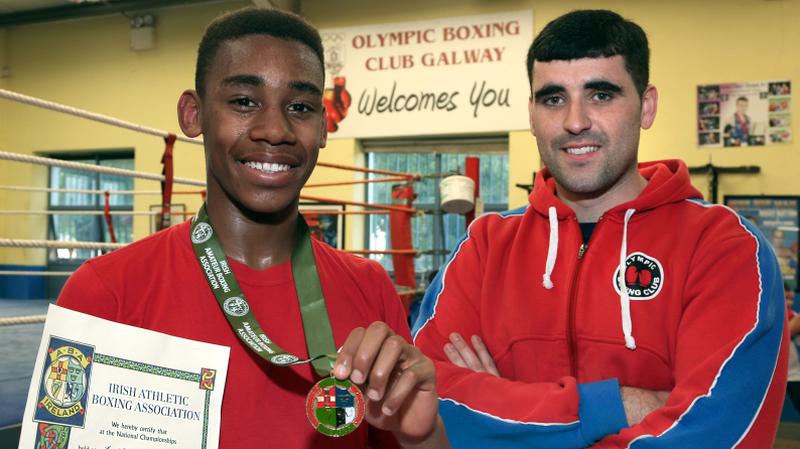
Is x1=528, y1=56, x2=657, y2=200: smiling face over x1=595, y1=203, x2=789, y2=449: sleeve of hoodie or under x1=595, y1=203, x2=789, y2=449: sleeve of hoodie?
over

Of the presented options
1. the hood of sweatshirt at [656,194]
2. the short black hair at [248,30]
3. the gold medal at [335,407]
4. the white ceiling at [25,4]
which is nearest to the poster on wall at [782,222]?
the hood of sweatshirt at [656,194]

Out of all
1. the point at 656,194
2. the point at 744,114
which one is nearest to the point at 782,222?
the point at 744,114

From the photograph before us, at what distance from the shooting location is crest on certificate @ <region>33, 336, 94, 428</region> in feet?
2.31

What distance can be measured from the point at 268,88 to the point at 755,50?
20.0ft

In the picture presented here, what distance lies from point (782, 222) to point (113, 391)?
6063 mm

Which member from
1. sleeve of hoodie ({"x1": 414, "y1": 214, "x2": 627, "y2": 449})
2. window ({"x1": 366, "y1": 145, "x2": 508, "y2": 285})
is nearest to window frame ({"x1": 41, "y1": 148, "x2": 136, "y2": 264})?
window ({"x1": 366, "y1": 145, "x2": 508, "y2": 285})

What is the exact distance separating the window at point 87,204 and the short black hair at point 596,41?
7676 millimetres

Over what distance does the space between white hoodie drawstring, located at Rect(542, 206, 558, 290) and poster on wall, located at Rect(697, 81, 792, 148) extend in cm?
516

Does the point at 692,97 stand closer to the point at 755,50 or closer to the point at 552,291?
the point at 755,50

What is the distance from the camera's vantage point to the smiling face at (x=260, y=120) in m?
0.88

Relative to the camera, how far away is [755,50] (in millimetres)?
5758

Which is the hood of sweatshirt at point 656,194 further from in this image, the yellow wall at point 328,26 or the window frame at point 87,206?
the window frame at point 87,206

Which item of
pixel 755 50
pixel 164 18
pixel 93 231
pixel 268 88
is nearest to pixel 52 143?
pixel 93 231

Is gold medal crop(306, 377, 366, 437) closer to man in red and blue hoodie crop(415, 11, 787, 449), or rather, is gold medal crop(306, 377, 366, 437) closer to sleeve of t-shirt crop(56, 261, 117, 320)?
sleeve of t-shirt crop(56, 261, 117, 320)
